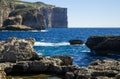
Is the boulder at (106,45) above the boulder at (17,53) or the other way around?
the other way around

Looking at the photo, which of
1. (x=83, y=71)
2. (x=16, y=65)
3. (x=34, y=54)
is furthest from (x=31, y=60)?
(x=83, y=71)

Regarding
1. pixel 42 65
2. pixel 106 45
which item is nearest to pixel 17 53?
pixel 42 65

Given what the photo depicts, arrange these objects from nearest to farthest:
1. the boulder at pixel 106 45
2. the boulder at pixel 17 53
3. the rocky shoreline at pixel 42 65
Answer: the rocky shoreline at pixel 42 65
the boulder at pixel 17 53
the boulder at pixel 106 45

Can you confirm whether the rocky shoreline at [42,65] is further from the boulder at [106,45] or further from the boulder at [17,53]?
the boulder at [106,45]

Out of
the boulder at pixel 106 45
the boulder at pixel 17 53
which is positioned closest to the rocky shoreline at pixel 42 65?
the boulder at pixel 17 53

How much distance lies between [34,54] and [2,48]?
15.6 feet

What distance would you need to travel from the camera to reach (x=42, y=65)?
43438 mm

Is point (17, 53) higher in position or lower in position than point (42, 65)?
higher

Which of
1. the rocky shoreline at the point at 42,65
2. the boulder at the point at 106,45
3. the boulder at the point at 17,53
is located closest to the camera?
the rocky shoreline at the point at 42,65

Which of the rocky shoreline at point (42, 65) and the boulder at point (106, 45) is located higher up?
the rocky shoreline at point (42, 65)

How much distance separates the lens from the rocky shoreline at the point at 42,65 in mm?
35422

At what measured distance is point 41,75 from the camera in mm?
41531

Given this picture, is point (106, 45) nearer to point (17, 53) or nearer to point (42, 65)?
point (17, 53)

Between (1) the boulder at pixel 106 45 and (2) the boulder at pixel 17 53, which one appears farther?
(1) the boulder at pixel 106 45
